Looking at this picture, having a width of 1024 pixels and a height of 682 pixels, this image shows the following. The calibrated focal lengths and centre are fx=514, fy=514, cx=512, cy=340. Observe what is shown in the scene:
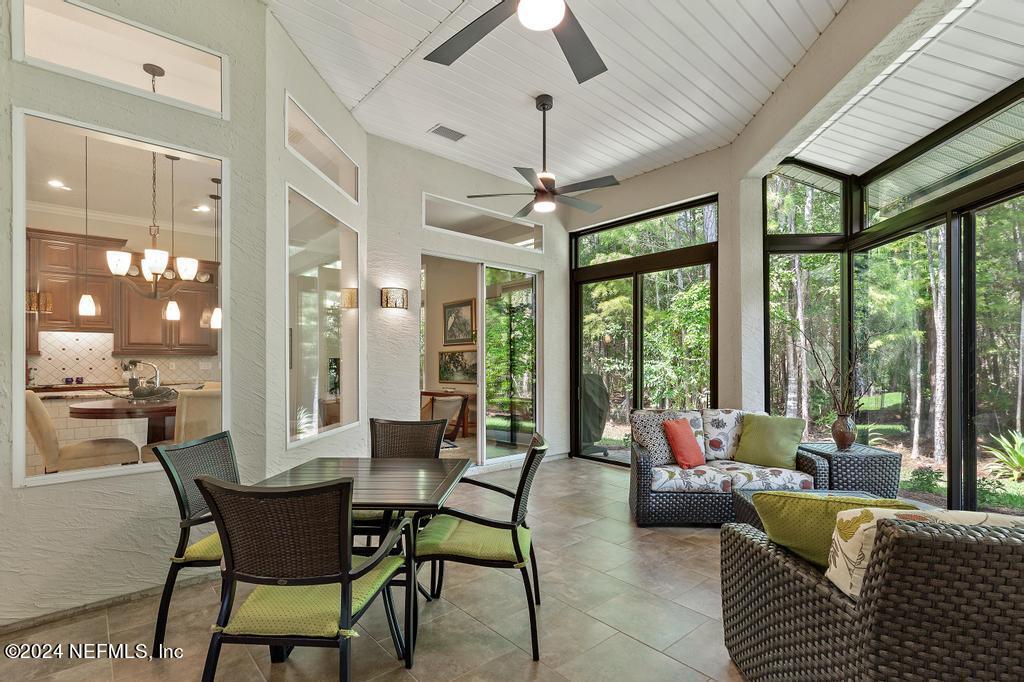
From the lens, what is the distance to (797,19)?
323cm

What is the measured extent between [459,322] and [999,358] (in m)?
5.54

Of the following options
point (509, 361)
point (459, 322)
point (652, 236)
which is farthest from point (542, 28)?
point (459, 322)

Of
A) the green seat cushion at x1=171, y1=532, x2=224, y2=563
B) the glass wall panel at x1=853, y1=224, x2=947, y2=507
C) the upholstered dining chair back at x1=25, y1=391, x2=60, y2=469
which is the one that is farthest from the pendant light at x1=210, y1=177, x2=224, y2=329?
the glass wall panel at x1=853, y1=224, x2=947, y2=507

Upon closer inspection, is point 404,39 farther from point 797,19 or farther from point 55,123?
point 797,19

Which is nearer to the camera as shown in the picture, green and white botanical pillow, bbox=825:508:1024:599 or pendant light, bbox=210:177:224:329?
green and white botanical pillow, bbox=825:508:1024:599

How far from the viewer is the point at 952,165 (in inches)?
154

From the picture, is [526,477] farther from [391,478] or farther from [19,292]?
[19,292]

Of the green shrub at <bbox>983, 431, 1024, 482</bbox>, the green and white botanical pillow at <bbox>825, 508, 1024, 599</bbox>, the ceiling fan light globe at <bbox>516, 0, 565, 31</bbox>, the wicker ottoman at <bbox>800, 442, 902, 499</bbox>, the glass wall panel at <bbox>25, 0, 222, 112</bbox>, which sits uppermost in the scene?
the glass wall panel at <bbox>25, 0, 222, 112</bbox>

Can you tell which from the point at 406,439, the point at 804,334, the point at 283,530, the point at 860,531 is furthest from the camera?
the point at 804,334

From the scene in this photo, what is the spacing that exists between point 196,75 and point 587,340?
479 centimetres

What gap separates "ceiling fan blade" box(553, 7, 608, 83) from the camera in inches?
89.1

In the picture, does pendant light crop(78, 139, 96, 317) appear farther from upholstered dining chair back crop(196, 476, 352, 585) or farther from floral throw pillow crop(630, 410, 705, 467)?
floral throw pillow crop(630, 410, 705, 467)

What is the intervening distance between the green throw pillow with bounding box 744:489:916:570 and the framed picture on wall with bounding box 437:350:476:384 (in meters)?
5.37

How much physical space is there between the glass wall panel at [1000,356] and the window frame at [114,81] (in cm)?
514
